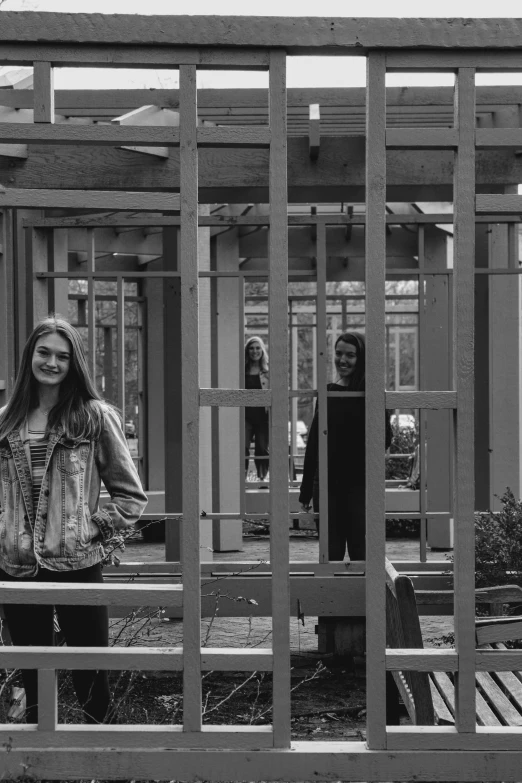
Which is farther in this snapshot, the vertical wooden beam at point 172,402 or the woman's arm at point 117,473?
the vertical wooden beam at point 172,402

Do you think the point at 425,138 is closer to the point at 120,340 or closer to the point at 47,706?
the point at 47,706

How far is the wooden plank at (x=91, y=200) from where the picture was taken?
2.86 metres

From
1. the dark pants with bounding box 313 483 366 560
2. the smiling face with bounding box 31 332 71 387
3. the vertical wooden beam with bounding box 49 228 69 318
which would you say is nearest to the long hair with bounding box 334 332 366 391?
the dark pants with bounding box 313 483 366 560

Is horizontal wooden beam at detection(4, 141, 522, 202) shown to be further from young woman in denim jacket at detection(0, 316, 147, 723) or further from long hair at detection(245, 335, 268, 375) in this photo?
long hair at detection(245, 335, 268, 375)

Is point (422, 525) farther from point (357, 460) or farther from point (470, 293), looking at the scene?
point (470, 293)

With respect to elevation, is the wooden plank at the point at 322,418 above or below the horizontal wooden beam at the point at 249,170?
below

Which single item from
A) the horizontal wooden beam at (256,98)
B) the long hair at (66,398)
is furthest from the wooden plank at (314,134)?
the long hair at (66,398)

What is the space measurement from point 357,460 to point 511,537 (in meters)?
1.07

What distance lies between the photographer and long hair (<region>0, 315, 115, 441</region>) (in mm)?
3771

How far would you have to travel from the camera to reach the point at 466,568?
282 centimetres

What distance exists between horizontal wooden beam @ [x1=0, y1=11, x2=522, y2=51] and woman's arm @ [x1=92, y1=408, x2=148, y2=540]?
1.47 metres

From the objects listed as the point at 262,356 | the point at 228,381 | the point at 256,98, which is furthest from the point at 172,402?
the point at 262,356

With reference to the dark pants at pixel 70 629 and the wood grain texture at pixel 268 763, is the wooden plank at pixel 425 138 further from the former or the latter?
the dark pants at pixel 70 629

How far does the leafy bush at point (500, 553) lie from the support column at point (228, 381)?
4.39 meters
